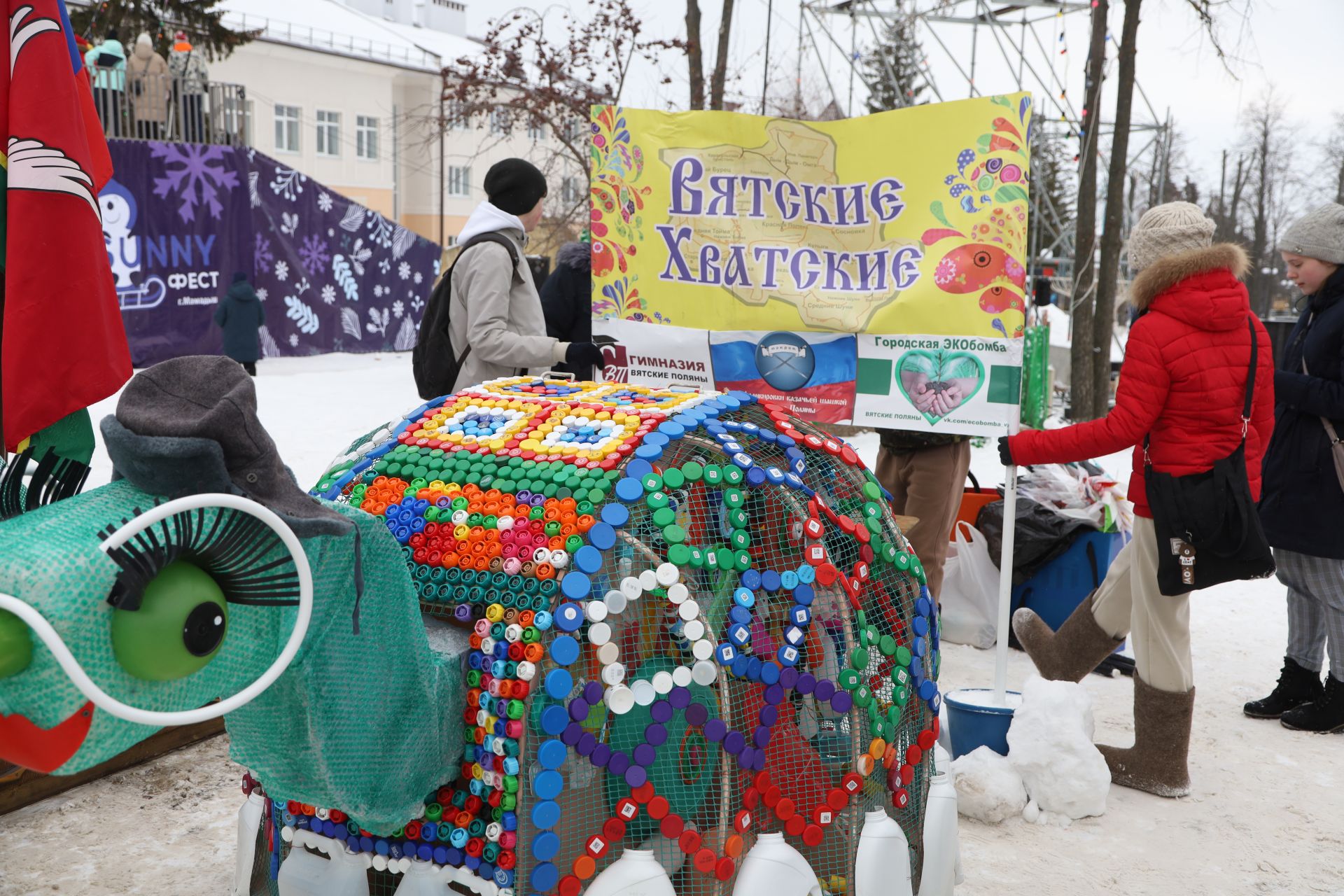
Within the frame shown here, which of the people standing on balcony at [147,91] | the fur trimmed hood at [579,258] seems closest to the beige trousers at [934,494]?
the fur trimmed hood at [579,258]

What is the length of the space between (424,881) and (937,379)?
3.51 m

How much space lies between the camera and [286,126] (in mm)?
35438

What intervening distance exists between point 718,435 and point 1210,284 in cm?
224

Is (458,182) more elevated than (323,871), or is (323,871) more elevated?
(458,182)

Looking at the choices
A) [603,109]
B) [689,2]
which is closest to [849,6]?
[689,2]

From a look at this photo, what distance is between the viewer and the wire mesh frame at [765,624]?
91.1 inches

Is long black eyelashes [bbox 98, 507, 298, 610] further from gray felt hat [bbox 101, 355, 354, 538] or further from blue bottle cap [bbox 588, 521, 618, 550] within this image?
blue bottle cap [bbox 588, 521, 618, 550]

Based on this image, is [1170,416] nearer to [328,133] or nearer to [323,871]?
[323,871]

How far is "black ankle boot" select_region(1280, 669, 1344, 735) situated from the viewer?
499 centimetres

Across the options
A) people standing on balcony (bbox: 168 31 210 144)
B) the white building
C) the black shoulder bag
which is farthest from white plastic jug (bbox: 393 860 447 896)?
the white building

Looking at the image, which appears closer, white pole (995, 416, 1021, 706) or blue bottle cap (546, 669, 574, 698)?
blue bottle cap (546, 669, 574, 698)

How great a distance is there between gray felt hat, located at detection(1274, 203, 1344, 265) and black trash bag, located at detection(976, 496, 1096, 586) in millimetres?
1688

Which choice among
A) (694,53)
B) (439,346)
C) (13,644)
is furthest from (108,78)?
(13,644)

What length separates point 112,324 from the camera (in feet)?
8.35
